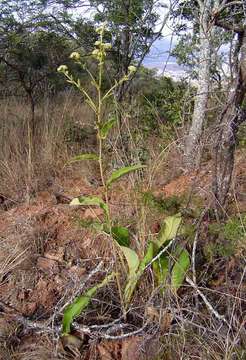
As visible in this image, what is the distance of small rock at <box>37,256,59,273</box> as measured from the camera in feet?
7.82

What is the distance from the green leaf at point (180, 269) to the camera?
187 cm

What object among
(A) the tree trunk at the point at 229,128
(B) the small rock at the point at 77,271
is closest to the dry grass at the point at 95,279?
(B) the small rock at the point at 77,271

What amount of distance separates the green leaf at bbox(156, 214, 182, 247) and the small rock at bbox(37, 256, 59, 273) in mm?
728

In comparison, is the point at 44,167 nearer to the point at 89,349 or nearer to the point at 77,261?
the point at 77,261

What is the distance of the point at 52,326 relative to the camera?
1873 mm

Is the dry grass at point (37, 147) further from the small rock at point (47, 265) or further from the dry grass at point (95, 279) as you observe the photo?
the small rock at point (47, 265)

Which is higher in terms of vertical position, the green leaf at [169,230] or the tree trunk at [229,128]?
the tree trunk at [229,128]

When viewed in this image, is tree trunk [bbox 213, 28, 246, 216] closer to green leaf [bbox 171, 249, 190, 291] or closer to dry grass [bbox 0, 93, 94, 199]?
green leaf [bbox 171, 249, 190, 291]

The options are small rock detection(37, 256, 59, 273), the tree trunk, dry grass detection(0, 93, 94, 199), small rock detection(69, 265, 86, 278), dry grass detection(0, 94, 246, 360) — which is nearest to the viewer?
dry grass detection(0, 94, 246, 360)

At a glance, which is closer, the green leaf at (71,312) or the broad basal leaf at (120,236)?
the green leaf at (71,312)

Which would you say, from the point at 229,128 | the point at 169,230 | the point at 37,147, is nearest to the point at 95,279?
the point at 169,230

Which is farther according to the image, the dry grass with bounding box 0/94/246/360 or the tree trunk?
the tree trunk

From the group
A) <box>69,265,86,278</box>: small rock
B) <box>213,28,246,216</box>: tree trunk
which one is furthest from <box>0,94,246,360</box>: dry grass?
<box>213,28,246,216</box>: tree trunk

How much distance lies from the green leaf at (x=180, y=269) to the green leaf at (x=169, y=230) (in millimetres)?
95
